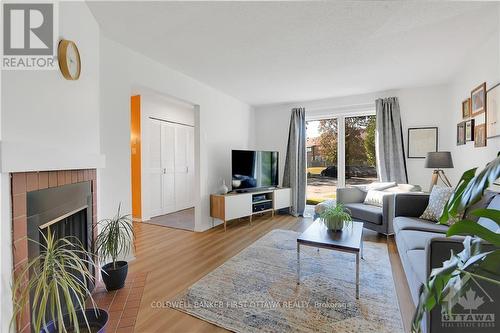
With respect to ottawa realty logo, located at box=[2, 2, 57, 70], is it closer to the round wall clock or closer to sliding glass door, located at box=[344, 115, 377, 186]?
the round wall clock

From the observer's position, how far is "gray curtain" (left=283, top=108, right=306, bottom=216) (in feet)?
16.6

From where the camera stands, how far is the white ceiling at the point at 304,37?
1962 millimetres

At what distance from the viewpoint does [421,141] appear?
13.6 feet

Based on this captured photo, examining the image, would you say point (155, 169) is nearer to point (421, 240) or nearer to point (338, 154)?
point (338, 154)

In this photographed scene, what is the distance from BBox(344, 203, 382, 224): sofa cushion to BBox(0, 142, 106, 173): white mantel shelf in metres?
3.51

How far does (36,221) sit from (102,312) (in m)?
0.63

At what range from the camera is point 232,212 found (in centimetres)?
403

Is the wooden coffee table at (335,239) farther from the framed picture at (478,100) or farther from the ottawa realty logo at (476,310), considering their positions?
the framed picture at (478,100)

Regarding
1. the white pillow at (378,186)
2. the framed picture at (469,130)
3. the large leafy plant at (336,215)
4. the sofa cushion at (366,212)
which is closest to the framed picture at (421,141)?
the white pillow at (378,186)

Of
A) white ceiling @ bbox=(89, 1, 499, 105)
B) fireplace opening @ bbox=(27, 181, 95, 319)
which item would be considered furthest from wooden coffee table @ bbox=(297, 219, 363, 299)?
white ceiling @ bbox=(89, 1, 499, 105)

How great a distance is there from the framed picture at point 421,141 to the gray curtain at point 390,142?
6.6 inches

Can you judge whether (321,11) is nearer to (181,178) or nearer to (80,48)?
(80,48)

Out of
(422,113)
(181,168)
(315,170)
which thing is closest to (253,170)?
(315,170)

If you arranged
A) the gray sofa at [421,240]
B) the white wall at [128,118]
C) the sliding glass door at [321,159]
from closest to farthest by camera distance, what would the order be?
1. the gray sofa at [421,240]
2. the white wall at [128,118]
3. the sliding glass door at [321,159]
